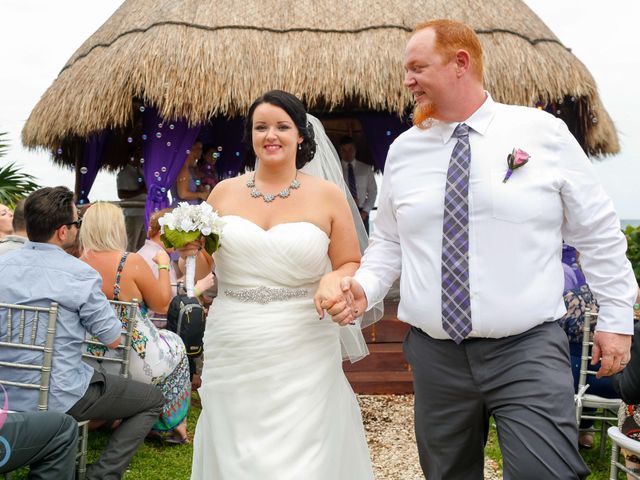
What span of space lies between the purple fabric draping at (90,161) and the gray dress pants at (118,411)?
6.93 metres

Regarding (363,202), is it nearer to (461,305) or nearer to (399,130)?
(399,130)

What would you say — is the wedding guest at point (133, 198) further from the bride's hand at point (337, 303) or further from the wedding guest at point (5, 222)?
the bride's hand at point (337, 303)

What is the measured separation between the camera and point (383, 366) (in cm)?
655

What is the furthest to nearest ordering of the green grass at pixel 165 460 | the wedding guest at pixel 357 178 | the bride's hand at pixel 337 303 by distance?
the wedding guest at pixel 357 178 → the green grass at pixel 165 460 → the bride's hand at pixel 337 303

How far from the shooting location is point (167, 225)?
3.37 m

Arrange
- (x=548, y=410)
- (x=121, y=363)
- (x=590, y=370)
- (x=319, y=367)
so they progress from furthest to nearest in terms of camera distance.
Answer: (x=590, y=370), (x=121, y=363), (x=319, y=367), (x=548, y=410)

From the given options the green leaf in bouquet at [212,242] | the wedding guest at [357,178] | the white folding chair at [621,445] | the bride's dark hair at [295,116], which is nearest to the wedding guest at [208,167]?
the wedding guest at [357,178]

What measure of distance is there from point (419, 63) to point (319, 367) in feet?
4.61

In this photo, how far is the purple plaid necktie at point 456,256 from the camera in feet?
8.32

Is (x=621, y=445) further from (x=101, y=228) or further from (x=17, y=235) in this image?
(x=17, y=235)

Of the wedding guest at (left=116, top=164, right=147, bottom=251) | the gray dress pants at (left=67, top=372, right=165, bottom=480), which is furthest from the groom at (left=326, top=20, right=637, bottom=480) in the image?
the wedding guest at (left=116, top=164, right=147, bottom=251)

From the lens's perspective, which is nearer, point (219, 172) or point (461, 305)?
point (461, 305)

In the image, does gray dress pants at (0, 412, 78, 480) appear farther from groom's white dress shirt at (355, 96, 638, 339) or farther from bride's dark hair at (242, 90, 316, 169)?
groom's white dress shirt at (355, 96, 638, 339)

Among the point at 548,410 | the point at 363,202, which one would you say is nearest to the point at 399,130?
the point at 363,202
